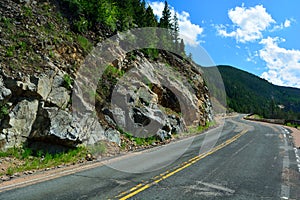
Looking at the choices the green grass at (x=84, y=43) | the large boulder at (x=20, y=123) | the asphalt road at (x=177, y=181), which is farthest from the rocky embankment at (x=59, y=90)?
the asphalt road at (x=177, y=181)

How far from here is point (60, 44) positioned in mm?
16156

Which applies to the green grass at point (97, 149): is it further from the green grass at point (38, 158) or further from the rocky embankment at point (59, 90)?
the green grass at point (38, 158)

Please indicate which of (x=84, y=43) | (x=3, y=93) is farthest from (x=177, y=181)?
(x=84, y=43)

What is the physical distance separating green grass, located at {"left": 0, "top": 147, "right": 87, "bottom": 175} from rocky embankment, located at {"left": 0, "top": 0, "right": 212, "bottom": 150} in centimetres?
37

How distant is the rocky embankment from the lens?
11195 mm

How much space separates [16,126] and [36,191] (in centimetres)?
489

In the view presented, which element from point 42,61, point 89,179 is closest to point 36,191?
point 89,179

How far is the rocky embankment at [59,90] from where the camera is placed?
1120 centimetres

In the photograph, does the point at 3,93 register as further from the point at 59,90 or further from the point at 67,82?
the point at 67,82

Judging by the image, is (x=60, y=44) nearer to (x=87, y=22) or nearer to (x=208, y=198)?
(x=87, y=22)

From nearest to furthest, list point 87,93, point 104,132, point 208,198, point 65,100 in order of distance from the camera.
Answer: point 208,198 → point 65,100 → point 104,132 → point 87,93

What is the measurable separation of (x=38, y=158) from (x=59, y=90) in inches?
154

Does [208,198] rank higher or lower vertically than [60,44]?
lower

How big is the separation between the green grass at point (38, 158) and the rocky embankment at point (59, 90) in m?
0.37
